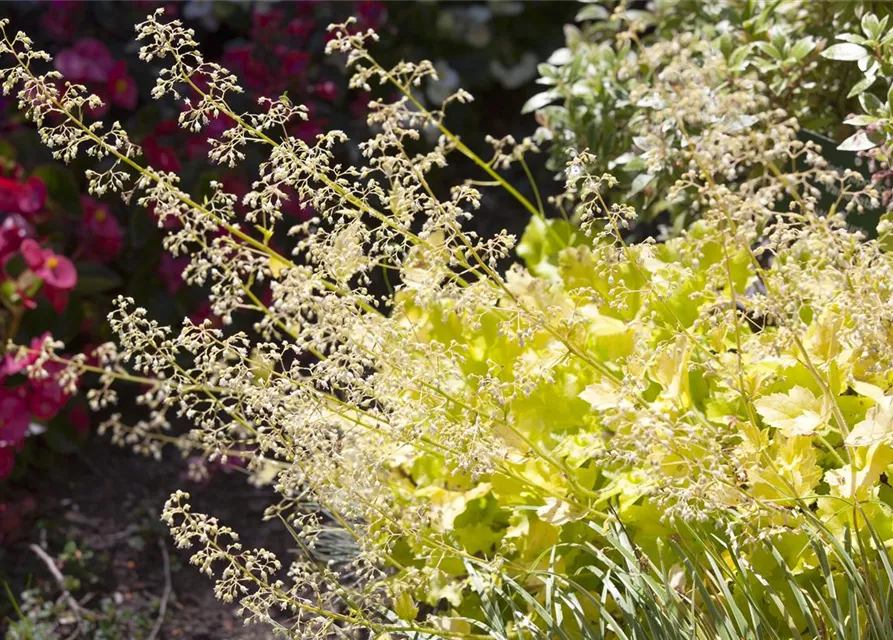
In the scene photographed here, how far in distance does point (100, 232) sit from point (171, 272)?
21 cm

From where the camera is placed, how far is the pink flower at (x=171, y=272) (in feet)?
8.93

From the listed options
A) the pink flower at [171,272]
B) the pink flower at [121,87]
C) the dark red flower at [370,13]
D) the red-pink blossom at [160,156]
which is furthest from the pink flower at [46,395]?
the dark red flower at [370,13]

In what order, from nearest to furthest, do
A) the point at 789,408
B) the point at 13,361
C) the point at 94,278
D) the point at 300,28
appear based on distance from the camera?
1. the point at 789,408
2. the point at 13,361
3. the point at 94,278
4. the point at 300,28

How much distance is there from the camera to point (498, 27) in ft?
12.1

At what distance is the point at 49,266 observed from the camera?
2.46m

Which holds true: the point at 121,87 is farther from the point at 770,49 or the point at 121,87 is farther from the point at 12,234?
the point at 770,49

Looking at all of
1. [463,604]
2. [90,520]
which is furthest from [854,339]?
[90,520]

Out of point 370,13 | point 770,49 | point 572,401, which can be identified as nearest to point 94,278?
point 370,13

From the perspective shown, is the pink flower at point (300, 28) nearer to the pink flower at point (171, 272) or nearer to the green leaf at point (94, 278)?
the pink flower at point (171, 272)

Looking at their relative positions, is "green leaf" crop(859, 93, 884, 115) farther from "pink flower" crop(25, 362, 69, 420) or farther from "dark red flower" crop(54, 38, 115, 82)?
"dark red flower" crop(54, 38, 115, 82)

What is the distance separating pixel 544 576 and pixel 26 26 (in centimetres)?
244

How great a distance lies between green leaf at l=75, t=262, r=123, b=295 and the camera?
8.65 ft

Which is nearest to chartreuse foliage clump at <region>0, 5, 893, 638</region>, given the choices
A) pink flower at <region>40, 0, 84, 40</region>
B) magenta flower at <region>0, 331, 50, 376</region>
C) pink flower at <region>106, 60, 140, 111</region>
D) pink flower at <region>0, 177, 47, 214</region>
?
magenta flower at <region>0, 331, 50, 376</region>

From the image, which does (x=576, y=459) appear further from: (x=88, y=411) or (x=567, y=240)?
(x=88, y=411)
